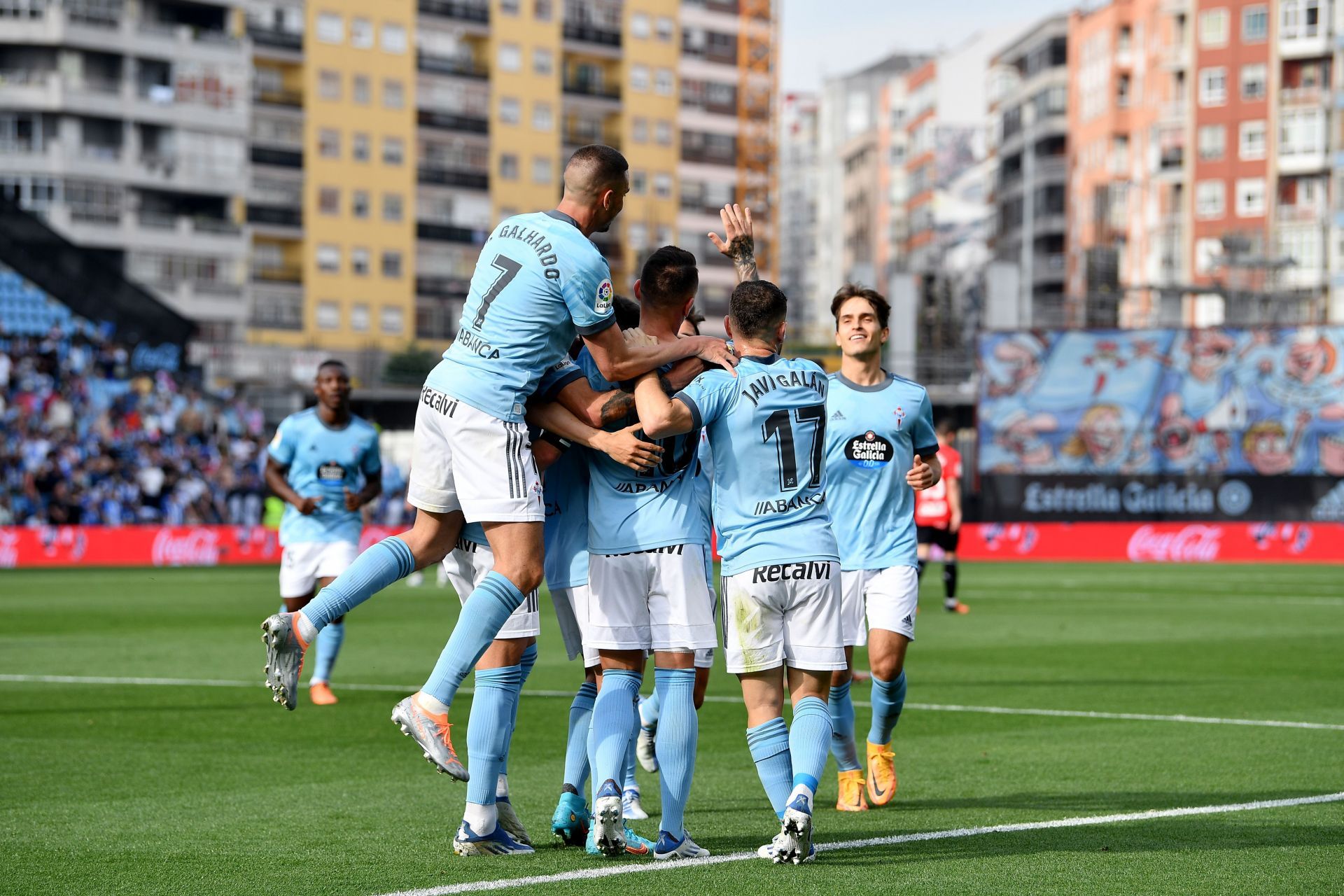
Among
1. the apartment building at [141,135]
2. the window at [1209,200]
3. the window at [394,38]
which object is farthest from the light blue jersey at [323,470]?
the window at [1209,200]

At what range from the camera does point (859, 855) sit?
23.6 ft

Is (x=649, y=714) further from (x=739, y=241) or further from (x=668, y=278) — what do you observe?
(x=668, y=278)

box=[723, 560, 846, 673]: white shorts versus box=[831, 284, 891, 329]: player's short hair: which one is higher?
box=[831, 284, 891, 329]: player's short hair

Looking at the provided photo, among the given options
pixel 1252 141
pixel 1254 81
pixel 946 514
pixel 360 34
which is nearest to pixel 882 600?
pixel 946 514

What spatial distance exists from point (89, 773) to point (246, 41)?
76994 millimetres

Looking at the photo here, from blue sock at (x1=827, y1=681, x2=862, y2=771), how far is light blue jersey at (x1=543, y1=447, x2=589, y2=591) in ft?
6.07

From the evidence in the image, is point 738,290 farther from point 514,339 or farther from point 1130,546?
point 1130,546

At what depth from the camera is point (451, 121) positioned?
96.2 m

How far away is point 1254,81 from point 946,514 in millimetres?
85206

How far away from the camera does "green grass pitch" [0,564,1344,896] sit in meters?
6.75

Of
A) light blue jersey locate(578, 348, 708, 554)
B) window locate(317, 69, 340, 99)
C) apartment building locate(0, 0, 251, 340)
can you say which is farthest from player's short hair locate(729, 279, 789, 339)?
window locate(317, 69, 340, 99)

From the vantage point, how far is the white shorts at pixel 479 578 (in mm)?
7457

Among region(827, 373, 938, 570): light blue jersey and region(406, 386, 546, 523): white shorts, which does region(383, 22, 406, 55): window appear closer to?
region(827, 373, 938, 570): light blue jersey

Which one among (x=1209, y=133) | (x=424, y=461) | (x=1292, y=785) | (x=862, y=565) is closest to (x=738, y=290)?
(x=424, y=461)
